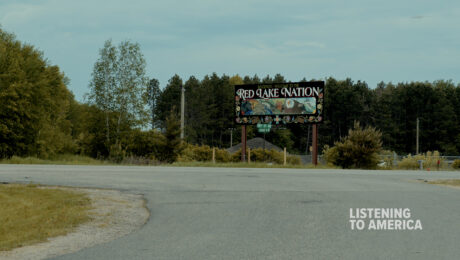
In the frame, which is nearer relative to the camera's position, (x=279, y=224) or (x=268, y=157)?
(x=279, y=224)

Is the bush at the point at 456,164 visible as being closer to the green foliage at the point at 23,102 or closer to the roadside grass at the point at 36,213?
the green foliage at the point at 23,102

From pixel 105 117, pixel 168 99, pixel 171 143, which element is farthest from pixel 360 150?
pixel 168 99

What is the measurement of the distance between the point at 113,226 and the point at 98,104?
1609 inches

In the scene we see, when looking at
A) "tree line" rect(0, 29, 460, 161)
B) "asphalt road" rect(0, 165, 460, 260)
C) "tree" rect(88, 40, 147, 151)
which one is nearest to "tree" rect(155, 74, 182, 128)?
"tree line" rect(0, 29, 460, 161)

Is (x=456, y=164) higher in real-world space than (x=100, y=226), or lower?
higher

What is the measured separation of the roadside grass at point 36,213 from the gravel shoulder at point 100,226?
23 cm

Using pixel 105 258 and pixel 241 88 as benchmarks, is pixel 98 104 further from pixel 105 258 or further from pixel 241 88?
pixel 105 258

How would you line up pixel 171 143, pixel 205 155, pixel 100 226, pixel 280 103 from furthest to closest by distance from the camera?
pixel 205 155 < pixel 280 103 < pixel 171 143 < pixel 100 226

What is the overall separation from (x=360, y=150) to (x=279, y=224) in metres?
27.8

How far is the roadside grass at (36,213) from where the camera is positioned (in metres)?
8.16

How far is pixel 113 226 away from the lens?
9.23 metres

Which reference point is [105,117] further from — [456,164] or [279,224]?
[279,224]

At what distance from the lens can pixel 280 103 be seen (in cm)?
3828

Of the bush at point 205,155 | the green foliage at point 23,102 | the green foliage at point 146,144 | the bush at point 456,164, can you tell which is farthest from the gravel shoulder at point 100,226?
the bush at point 456,164
